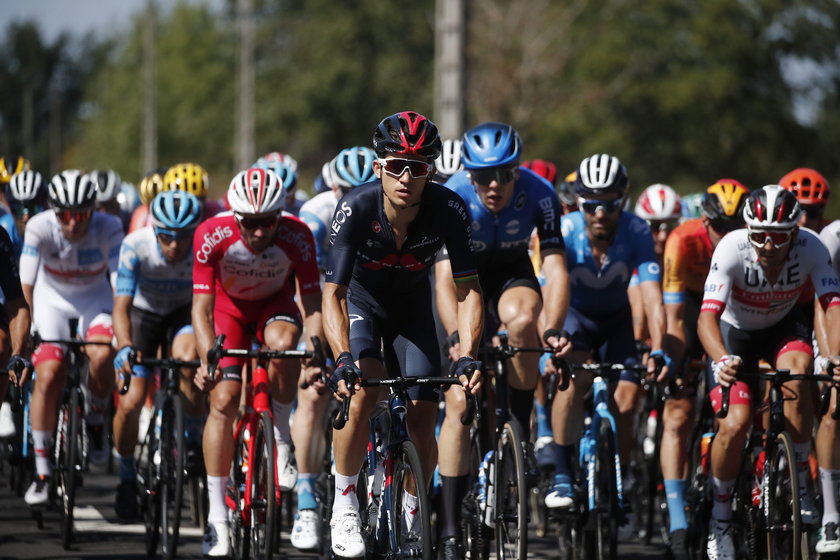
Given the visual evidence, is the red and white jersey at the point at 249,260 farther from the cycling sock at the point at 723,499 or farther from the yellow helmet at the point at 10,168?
the yellow helmet at the point at 10,168

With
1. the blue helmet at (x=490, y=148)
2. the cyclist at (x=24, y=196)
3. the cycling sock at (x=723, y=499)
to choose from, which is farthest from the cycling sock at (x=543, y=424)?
the cyclist at (x=24, y=196)

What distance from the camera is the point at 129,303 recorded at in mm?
8664

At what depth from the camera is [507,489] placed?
7344mm

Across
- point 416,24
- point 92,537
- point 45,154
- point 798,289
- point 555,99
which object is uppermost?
point 45,154

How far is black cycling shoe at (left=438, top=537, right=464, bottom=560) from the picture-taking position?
670 cm

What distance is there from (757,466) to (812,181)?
8.85 ft

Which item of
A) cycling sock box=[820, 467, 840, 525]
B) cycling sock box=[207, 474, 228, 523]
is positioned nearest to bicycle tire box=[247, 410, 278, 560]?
cycling sock box=[207, 474, 228, 523]

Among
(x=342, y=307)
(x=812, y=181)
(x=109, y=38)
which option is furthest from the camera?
(x=109, y=38)

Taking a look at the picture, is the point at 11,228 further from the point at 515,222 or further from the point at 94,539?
the point at 515,222

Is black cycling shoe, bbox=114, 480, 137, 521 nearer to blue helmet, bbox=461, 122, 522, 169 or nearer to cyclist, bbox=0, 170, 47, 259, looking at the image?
cyclist, bbox=0, 170, 47, 259

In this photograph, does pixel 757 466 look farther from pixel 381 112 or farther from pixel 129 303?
pixel 381 112

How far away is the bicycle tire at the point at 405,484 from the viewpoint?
5.96m

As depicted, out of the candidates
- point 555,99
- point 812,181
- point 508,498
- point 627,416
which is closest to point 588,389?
point 627,416

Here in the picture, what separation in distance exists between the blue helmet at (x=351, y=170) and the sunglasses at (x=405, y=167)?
10.9 ft
